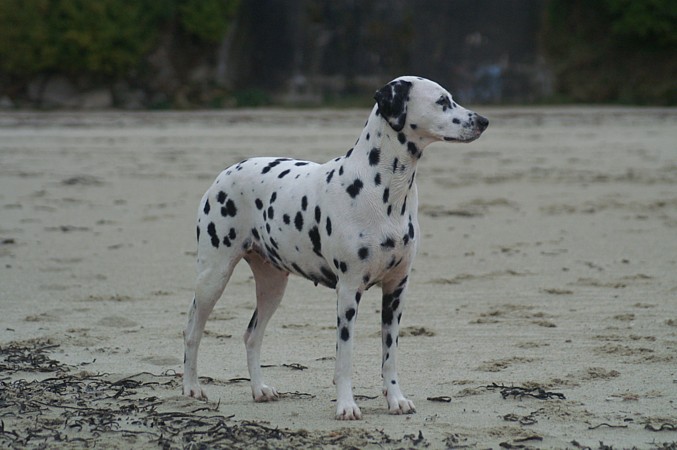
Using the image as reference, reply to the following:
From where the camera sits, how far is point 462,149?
18.2 metres

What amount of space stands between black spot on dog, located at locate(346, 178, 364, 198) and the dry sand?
3.73ft

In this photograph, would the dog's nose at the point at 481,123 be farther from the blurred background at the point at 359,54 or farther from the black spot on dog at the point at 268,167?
the blurred background at the point at 359,54

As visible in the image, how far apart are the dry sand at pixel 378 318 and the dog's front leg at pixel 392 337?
128mm

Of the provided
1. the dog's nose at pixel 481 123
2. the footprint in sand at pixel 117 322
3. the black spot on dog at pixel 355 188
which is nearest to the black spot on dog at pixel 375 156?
the black spot on dog at pixel 355 188

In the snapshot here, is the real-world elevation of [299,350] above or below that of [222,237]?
below

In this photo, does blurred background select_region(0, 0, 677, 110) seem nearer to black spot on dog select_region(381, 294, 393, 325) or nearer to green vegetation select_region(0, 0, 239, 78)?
green vegetation select_region(0, 0, 239, 78)

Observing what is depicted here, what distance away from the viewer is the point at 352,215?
5.27 metres

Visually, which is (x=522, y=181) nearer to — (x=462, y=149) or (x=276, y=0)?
(x=462, y=149)

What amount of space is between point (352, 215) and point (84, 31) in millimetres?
24771

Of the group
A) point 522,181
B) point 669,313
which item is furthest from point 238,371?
point 522,181

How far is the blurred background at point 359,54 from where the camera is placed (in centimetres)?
2936

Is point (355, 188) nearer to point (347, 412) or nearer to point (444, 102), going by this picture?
point (444, 102)

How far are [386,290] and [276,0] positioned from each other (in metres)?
25.8

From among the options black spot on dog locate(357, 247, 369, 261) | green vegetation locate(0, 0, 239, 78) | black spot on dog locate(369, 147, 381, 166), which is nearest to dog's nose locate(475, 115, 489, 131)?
black spot on dog locate(369, 147, 381, 166)
